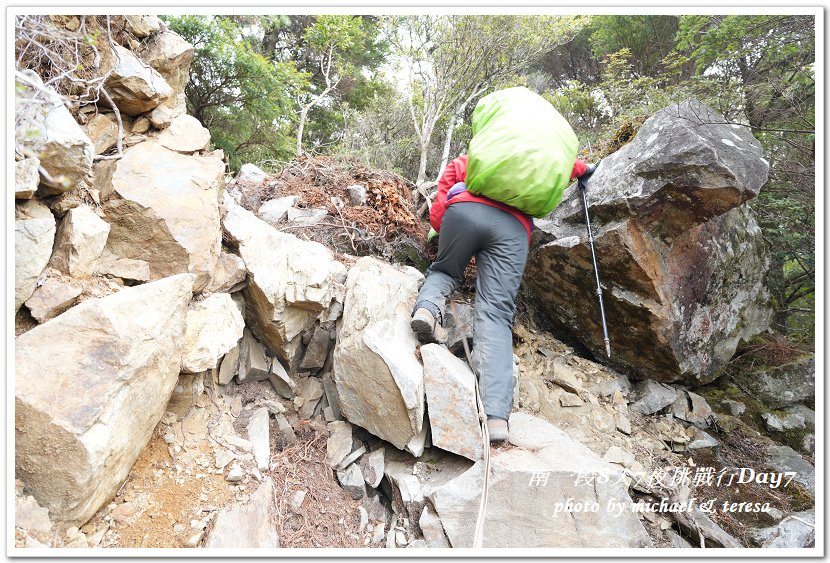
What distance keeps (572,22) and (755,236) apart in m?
5.77

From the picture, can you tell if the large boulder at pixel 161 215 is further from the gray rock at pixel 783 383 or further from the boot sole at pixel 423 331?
the gray rock at pixel 783 383

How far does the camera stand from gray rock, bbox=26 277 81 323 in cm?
252

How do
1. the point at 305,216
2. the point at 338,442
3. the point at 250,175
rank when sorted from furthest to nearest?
the point at 250,175 < the point at 305,216 < the point at 338,442

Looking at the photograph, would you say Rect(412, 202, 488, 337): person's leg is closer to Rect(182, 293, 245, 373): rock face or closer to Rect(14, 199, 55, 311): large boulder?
Rect(182, 293, 245, 373): rock face

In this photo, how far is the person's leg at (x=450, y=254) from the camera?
3656 mm

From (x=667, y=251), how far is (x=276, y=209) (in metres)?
4.00

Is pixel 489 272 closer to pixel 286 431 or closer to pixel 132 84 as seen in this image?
pixel 286 431

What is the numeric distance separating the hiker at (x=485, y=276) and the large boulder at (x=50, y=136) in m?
2.44

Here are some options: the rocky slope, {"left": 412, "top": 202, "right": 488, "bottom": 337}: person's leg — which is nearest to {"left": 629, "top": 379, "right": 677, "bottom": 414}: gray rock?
the rocky slope

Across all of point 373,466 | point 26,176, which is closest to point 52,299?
point 26,176

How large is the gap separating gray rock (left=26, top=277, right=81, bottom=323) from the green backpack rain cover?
2.82 meters

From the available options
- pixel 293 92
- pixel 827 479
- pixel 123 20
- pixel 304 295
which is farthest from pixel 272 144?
pixel 827 479

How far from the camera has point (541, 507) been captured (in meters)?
2.87
